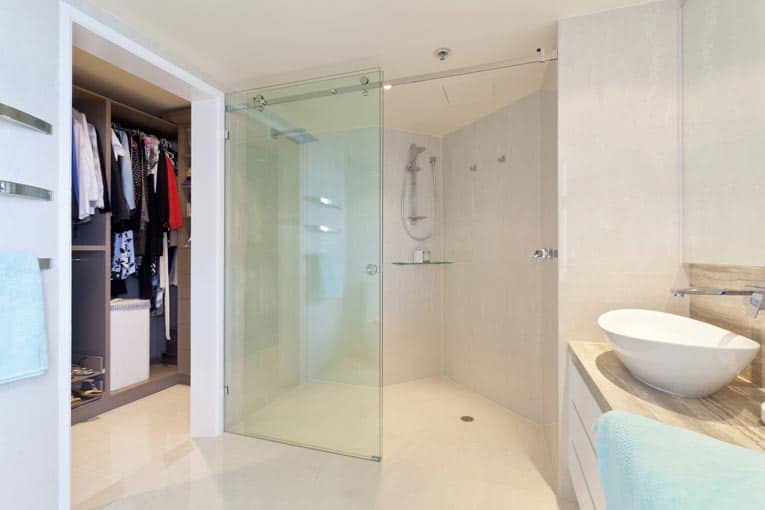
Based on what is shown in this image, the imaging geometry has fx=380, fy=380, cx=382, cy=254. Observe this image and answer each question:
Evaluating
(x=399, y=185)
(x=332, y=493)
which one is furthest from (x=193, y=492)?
(x=399, y=185)

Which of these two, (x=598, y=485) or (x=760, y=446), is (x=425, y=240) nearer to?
(x=598, y=485)

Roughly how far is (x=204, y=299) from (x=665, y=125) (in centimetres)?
274

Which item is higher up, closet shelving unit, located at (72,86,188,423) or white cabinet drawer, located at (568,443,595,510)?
closet shelving unit, located at (72,86,188,423)

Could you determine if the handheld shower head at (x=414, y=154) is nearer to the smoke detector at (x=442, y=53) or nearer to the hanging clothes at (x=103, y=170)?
the smoke detector at (x=442, y=53)

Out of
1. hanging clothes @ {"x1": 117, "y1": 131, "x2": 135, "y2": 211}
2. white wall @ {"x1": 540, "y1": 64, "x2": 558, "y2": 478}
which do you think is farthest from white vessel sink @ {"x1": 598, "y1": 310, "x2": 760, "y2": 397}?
hanging clothes @ {"x1": 117, "y1": 131, "x2": 135, "y2": 211}

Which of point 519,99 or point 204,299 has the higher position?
point 519,99

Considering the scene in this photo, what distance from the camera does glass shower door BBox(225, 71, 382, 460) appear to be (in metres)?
2.28

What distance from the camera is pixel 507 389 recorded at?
297 centimetres

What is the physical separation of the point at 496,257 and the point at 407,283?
0.88 m

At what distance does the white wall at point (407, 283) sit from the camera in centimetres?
352

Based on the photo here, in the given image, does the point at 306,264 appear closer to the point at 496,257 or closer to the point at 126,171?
the point at 496,257
